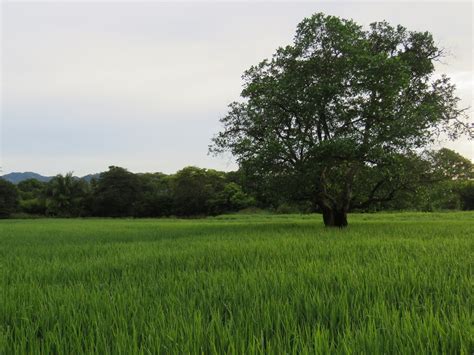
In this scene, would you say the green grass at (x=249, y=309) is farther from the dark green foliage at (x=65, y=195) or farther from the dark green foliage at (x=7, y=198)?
the dark green foliage at (x=7, y=198)

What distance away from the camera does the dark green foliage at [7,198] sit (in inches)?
2094

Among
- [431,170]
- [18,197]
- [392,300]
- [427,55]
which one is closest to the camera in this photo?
[392,300]

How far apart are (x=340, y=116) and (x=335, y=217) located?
13.9ft

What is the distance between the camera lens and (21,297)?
3555mm

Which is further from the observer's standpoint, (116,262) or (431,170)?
(431,170)

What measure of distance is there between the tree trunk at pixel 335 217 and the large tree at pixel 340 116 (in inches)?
1.6

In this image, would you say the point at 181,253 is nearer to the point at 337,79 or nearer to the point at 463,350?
the point at 463,350

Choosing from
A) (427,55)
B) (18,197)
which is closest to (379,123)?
(427,55)

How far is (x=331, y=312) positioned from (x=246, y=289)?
958 mm

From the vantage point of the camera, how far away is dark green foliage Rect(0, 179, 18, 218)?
5319 centimetres

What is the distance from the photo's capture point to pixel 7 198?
5450 cm

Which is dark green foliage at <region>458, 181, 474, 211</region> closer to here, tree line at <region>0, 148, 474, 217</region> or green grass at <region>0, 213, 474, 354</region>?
tree line at <region>0, 148, 474, 217</region>

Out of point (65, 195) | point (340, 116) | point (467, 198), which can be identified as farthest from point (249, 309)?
point (65, 195)

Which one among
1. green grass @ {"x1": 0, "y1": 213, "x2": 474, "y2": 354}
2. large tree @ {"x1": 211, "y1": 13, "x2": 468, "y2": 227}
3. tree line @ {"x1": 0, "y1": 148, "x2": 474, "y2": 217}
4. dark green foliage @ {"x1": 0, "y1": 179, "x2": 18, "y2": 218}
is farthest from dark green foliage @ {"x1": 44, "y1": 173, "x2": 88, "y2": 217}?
green grass @ {"x1": 0, "y1": 213, "x2": 474, "y2": 354}
